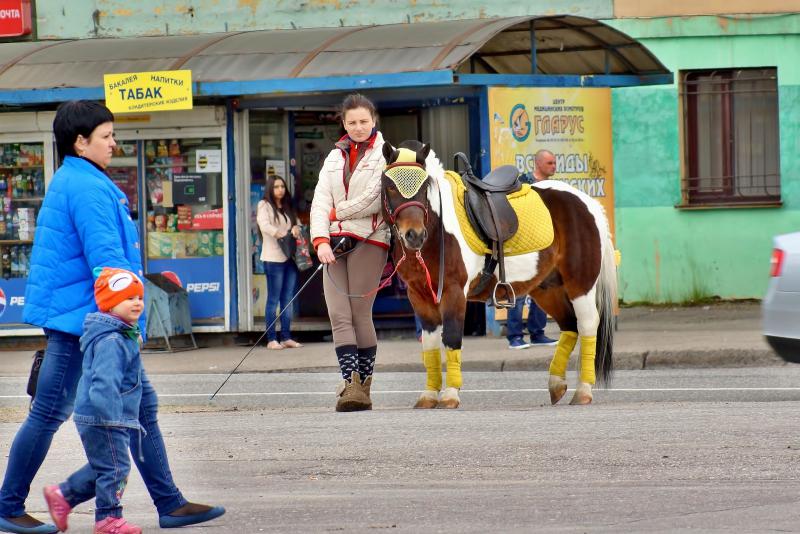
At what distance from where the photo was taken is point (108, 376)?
6.25 m

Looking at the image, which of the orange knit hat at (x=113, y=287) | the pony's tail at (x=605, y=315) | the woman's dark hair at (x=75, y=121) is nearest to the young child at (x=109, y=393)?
the orange knit hat at (x=113, y=287)

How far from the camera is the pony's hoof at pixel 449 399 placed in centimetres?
1063

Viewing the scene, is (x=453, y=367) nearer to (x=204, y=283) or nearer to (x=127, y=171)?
(x=204, y=283)

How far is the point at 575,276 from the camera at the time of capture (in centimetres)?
1120

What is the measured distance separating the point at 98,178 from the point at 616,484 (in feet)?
9.35

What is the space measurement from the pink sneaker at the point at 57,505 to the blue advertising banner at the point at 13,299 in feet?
43.3

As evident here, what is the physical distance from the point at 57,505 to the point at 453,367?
439 centimetres

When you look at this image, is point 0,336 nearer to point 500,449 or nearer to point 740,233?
point 740,233

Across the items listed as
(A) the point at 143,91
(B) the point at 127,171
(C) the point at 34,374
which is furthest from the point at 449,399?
(B) the point at 127,171

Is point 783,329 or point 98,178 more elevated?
point 98,178

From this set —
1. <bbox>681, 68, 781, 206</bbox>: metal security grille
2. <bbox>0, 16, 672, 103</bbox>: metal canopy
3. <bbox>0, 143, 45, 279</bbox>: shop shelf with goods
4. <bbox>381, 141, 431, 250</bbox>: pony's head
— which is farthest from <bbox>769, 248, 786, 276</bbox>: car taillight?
<bbox>0, 143, 45, 279</bbox>: shop shelf with goods

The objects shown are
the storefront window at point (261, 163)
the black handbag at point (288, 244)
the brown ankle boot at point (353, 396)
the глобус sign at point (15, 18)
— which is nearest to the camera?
the brown ankle boot at point (353, 396)

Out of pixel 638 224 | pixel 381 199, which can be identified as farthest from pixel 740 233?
pixel 381 199

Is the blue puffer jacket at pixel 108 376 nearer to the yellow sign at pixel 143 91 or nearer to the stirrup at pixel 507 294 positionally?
the stirrup at pixel 507 294
